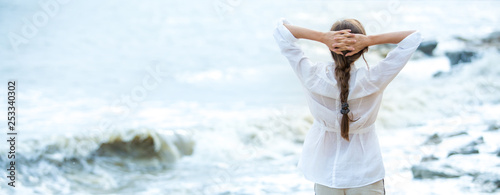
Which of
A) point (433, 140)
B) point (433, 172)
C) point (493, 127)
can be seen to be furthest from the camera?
point (493, 127)

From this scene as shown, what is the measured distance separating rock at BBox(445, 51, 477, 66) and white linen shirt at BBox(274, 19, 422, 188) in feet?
33.2

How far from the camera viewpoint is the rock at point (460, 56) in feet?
37.8

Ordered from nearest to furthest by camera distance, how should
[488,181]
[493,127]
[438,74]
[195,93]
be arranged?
[488,181] → [493,127] → [195,93] → [438,74]

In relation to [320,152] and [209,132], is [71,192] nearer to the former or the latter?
[209,132]

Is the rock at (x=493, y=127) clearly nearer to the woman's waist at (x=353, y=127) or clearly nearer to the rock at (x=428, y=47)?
the woman's waist at (x=353, y=127)

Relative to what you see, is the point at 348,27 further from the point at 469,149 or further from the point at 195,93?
the point at 195,93

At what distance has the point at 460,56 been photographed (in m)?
11.8

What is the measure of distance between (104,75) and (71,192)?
6.78m

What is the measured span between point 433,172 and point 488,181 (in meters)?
0.51

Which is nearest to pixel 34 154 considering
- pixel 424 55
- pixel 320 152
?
pixel 320 152

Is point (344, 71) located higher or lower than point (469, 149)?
higher

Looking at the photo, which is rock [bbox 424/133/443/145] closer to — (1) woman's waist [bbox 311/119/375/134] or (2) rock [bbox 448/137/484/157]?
(2) rock [bbox 448/137/484/157]

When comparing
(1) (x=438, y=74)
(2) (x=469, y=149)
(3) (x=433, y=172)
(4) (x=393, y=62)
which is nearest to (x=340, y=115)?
(4) (x=393, y=62)

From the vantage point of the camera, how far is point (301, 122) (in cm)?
808
